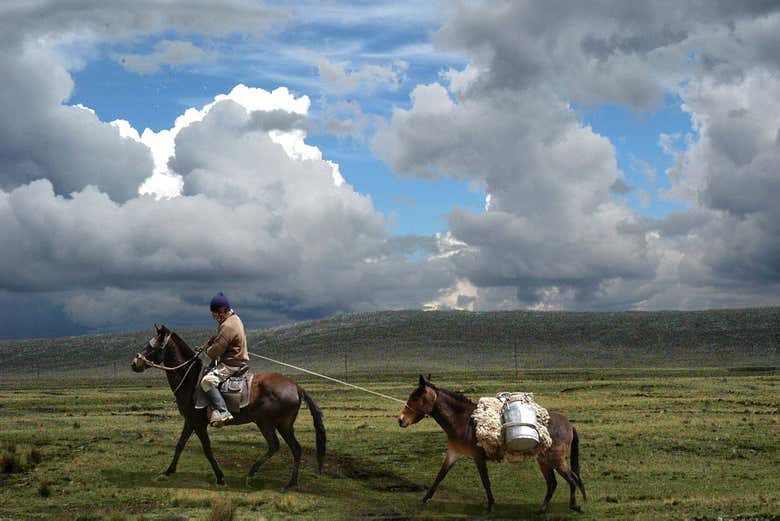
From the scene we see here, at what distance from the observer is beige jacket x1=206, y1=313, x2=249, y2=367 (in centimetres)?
1661

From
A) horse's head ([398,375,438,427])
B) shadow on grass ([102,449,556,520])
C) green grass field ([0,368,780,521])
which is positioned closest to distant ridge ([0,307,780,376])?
green grass field ([0,368,780,521])

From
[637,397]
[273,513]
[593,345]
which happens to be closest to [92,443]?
[273,513]

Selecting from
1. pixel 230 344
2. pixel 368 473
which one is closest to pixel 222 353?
pixel 230 344

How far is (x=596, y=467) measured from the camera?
20.3 meters

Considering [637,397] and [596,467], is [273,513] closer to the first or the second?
[596,467]

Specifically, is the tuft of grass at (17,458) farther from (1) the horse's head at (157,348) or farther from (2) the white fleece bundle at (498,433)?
(2) the white fleece bundle at (498,433)

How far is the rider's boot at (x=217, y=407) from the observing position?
16594mm

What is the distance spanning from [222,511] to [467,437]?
186 inches

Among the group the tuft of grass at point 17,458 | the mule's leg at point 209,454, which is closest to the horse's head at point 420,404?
the mule's leg at point 209,454

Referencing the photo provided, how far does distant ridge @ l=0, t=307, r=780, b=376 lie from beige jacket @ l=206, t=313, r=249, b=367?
92.7 m

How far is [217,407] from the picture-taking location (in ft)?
54.7

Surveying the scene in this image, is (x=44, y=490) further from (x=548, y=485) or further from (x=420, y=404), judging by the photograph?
(x=548, y=485)

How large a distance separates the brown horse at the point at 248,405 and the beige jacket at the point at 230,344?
625 mm

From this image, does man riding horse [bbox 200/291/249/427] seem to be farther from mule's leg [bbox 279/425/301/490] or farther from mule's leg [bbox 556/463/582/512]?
mule's leg [bbox 556/463/582/512]
